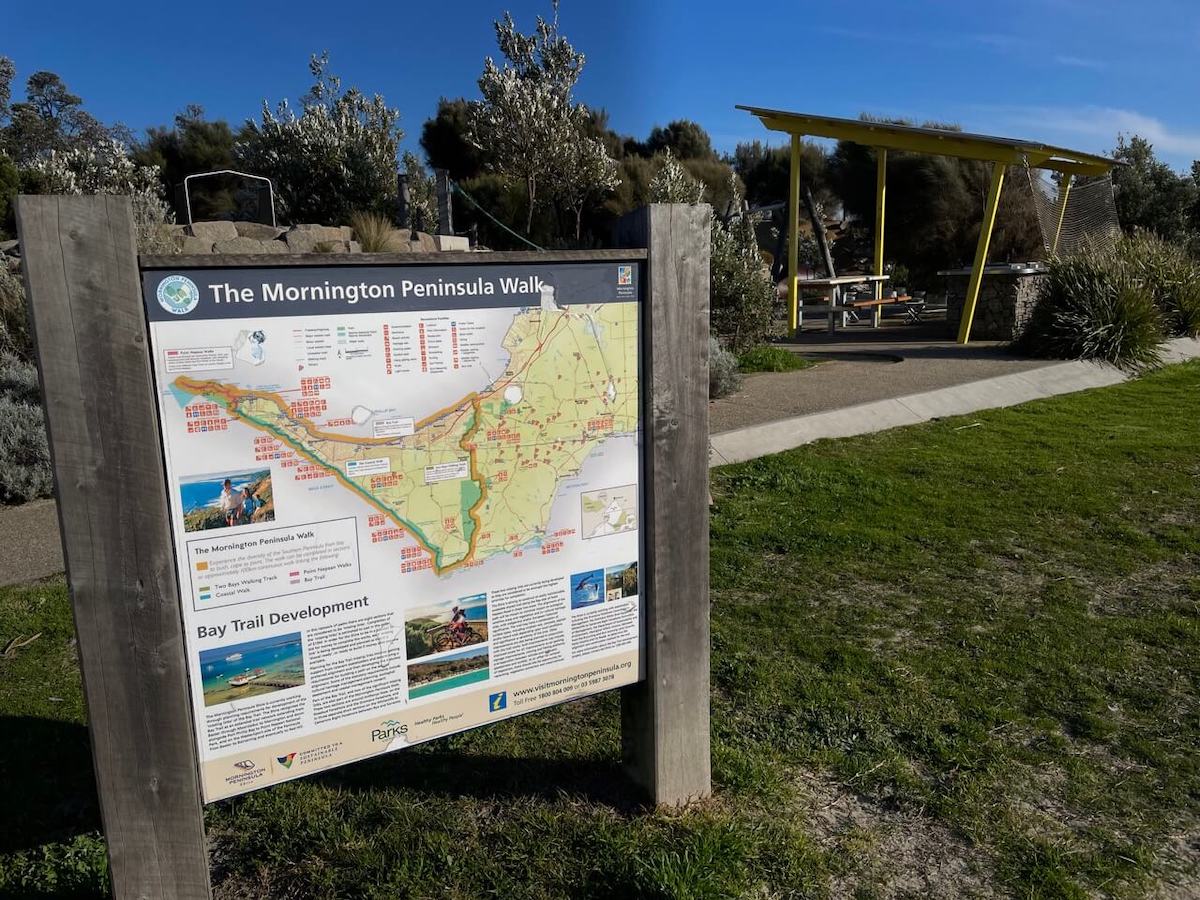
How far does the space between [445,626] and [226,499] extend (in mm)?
733

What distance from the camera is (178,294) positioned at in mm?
2238

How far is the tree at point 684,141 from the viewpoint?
120 feet

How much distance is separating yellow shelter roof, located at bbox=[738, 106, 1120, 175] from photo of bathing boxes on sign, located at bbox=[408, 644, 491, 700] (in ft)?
44.7

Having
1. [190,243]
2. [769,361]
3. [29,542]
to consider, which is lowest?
[29,542]

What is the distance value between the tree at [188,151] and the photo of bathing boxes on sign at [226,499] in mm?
28424

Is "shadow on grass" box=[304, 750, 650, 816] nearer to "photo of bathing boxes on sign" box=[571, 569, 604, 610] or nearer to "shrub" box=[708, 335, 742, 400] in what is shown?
"photo of bathing boxes on sign" box=[571, 569, 604, 610]

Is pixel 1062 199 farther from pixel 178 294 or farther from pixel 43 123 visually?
pixel 43 123

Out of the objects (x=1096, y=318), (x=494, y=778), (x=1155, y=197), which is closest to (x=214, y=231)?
(x=494, y=778)

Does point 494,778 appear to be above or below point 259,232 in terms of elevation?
below

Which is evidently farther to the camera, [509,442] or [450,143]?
[450,143]

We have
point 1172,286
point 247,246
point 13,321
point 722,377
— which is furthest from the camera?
point 1172,286

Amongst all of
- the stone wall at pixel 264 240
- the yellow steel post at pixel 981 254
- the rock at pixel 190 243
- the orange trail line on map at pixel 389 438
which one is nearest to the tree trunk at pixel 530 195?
the stone wall at pixel 264 240

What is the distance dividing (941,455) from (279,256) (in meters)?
6.78

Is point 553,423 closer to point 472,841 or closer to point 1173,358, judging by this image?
point 472,841
